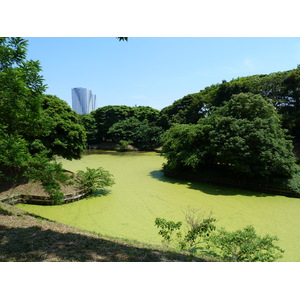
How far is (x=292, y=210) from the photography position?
7.52 meters

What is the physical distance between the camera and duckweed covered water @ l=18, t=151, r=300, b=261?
5.93 m

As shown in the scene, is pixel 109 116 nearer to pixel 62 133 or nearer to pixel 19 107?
pixel 62 133

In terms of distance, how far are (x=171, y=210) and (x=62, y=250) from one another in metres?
4.94

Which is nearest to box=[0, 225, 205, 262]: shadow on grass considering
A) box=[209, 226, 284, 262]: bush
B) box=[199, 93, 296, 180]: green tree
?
box=[209, 226, 284, 262]: bush

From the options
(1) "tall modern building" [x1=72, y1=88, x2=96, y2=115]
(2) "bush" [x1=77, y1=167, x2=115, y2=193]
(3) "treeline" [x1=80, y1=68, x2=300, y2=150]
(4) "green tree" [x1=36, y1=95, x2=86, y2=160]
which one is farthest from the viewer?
(1) "tall modern building" [x1=72, y1=88, x2=96, y2=115]

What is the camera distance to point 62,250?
319cm

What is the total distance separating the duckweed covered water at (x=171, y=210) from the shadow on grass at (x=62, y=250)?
78.9 inches

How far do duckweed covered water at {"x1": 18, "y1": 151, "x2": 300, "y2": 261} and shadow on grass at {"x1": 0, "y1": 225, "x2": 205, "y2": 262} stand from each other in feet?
6.57

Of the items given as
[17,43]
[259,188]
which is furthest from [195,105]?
[17,43]

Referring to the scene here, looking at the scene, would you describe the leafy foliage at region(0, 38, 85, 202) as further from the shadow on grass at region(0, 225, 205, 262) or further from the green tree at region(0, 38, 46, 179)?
the shadow on grass at region(0, 225, 205, 262)

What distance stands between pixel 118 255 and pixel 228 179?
8837 millimetres

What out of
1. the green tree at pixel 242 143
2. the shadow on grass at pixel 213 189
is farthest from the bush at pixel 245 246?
the green tree at pixel 242 143

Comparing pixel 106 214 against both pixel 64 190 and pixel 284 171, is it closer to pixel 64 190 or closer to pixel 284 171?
pixel 64 190

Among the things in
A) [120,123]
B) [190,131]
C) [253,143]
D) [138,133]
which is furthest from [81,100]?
[253,143]
